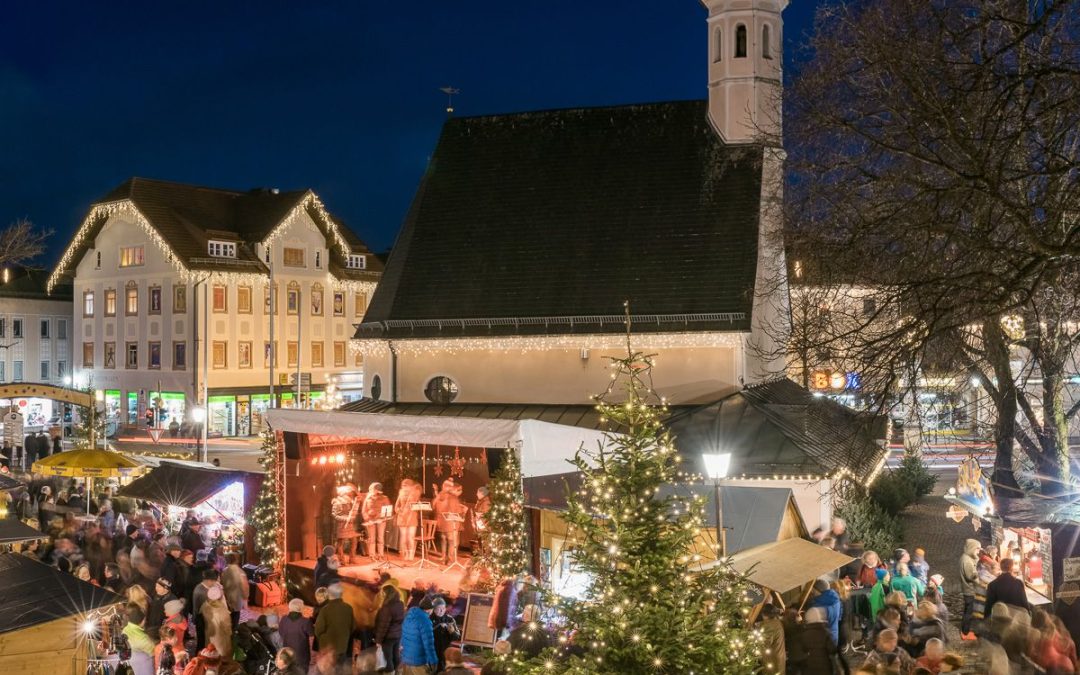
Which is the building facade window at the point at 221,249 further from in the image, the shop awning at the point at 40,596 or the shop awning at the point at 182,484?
the shop awning at the point at 40,596

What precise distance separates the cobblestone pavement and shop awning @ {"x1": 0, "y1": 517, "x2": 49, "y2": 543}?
1005 centimetres

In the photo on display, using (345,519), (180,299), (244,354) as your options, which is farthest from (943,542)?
(180,299)

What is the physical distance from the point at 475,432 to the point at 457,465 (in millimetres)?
5735

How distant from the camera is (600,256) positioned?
84.3ft

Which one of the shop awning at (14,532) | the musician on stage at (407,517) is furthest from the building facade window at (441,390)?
the shop awning at (14,532)

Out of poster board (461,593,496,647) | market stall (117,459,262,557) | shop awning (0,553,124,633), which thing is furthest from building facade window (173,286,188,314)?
shop awning (0,553,124,633)

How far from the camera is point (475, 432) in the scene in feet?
51.8

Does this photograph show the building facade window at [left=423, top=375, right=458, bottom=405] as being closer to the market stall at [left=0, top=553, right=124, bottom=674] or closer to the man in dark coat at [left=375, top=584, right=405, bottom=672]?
the man in dark coat at [left=375, top=584, right=405, bottom=672]

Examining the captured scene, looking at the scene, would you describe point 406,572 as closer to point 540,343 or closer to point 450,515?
point 450,515

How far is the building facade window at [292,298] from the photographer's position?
50.1 metres

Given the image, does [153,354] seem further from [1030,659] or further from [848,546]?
[1030,659]

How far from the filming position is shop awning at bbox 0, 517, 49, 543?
13.4m

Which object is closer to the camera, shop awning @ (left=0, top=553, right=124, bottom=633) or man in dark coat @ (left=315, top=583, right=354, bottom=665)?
shop awning @ (left=0, top=553, right=124, bottom=633)

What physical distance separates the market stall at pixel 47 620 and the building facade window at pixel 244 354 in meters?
39.6
